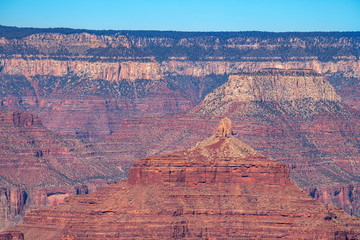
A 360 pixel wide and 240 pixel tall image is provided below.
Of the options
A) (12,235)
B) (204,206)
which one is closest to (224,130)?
(204,206)

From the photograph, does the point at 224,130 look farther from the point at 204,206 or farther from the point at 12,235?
the point at 12,235

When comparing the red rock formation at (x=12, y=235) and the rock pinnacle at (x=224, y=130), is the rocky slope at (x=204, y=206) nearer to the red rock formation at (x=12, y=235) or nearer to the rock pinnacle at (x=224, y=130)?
the red rock formation at (x=12, y=235)

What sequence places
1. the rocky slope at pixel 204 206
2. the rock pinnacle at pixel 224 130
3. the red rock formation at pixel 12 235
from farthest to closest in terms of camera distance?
the rock pinnacle at pixel 224 130, the red rock formation at pixel 12 235, the rocky slope at pixel 204 206

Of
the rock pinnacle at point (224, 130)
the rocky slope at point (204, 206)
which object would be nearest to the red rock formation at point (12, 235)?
the rocky slope at point (204, 206)

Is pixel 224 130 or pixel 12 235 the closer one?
pixel 12 235

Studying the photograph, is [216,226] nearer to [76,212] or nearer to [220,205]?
[220,205]

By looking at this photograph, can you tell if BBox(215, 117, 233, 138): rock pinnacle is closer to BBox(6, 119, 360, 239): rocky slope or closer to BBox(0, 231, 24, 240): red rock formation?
BBox(6, 119, 360, 239): rocky slope

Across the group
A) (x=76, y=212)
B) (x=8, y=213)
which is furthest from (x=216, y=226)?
(x=8, y=213)

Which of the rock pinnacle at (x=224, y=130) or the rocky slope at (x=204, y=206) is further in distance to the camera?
the rock pinnacle at (x=224, y=130)

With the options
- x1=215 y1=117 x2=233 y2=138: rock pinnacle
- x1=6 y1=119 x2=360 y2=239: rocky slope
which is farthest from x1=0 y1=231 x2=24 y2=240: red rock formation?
x1=215 y1=117 x2=233 y2=138: rock pinnacle

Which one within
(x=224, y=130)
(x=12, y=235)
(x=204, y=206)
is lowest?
(x=12, y=235)
